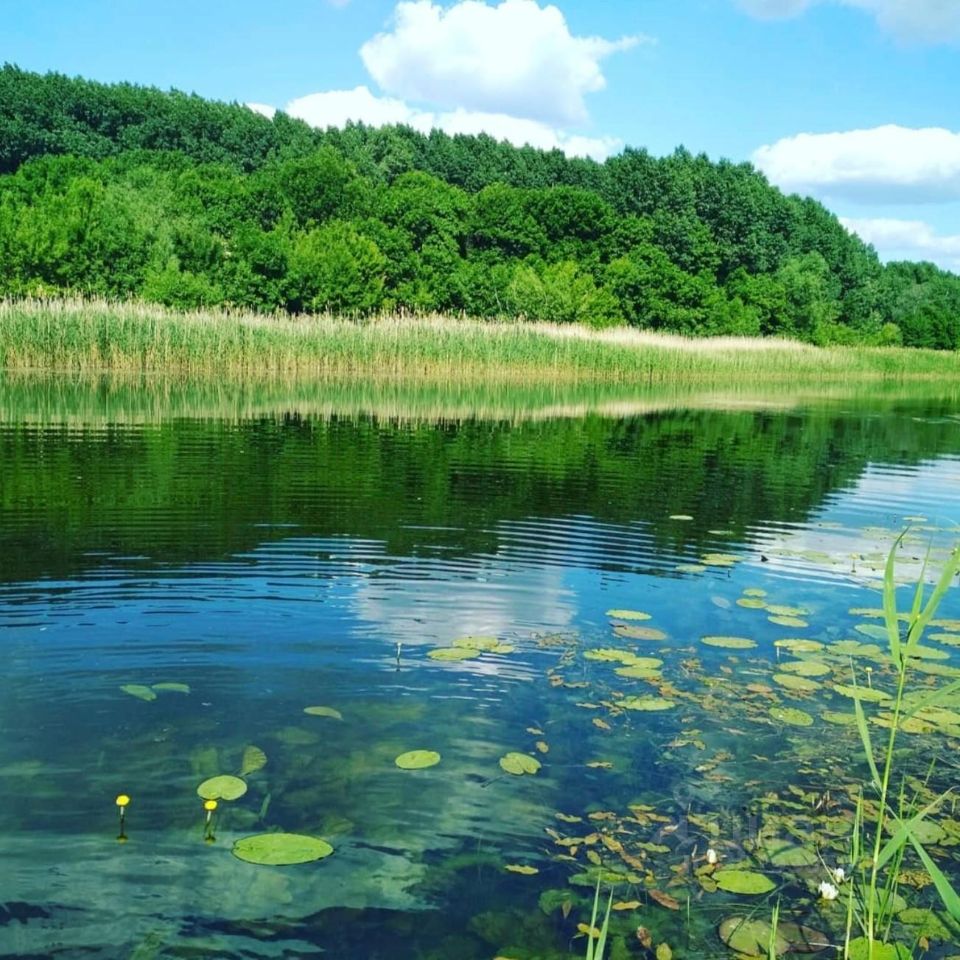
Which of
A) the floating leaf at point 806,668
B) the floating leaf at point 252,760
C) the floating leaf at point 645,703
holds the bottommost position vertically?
the floating leaf at point 252,760

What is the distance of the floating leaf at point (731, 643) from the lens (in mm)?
5371

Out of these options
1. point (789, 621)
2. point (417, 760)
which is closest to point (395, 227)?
point (789, 621)

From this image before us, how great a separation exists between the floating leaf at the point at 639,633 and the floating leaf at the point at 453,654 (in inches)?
37.6

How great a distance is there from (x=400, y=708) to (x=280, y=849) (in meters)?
1.30

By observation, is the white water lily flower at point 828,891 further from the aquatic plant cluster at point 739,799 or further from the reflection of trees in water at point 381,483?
the reflection of trees in water at point 381,483

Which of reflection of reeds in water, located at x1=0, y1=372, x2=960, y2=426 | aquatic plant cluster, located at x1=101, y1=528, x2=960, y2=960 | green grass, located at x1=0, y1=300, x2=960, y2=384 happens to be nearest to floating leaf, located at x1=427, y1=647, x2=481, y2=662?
aquatic plant cluster, located at x1=101, y1=528, x2=960, y2=960

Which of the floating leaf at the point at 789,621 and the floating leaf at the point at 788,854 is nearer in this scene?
the floating leaf at the point at 788,854

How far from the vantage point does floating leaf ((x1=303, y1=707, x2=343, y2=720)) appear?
4.17 metres

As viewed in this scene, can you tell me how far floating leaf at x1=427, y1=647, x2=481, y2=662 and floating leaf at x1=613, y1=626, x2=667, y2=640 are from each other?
954 millimetres

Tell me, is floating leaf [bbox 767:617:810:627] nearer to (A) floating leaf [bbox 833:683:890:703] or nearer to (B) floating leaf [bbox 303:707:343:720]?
(A) floating leaf [bbox 833:683:890:703]

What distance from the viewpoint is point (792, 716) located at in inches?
173

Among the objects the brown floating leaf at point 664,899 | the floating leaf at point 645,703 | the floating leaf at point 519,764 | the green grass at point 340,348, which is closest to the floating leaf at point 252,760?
the floating leaf at point 519,764

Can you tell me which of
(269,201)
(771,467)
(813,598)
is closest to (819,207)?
(269,201)

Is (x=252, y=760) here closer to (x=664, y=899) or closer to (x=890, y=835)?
(x=664, y=899)
